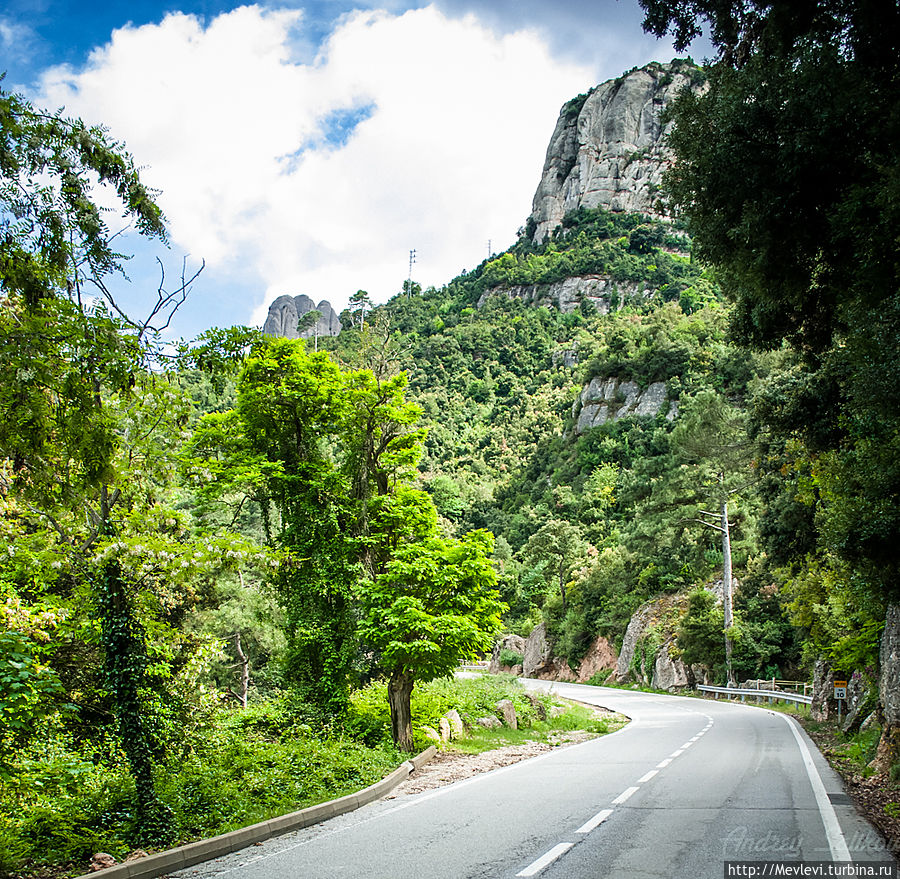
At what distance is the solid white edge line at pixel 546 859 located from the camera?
5.74 meters

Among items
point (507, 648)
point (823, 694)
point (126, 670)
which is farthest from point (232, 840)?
point (507, 648)

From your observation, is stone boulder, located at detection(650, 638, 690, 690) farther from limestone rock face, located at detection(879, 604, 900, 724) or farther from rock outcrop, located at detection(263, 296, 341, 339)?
rock outcrop, located at detection(263, 296, 341, 339)

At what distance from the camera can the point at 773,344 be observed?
1335cm

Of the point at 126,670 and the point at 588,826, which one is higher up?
the point at 126,670

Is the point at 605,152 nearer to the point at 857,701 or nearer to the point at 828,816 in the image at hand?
the point at 857,701

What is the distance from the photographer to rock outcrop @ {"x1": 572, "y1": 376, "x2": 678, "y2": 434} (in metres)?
77.0

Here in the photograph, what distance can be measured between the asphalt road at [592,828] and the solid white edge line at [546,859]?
0.04ft

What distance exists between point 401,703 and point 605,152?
175921 mm

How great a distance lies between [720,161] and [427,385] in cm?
9553

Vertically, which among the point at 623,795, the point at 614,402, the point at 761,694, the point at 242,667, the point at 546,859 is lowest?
the point at 761,694

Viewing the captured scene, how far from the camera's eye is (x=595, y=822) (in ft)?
25.2

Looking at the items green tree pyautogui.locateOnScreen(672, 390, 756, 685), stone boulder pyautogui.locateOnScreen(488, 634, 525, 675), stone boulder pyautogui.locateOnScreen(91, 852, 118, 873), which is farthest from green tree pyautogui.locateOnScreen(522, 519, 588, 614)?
stone boulder pyautogui.locateOnScreen(91, 852, 118, 873)

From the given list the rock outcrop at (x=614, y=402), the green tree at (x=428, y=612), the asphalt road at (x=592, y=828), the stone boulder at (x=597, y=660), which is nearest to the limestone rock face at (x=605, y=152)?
the rock outcrop at (x=614, y=402)

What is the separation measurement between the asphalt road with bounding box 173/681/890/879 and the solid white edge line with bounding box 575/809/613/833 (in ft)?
0.04
